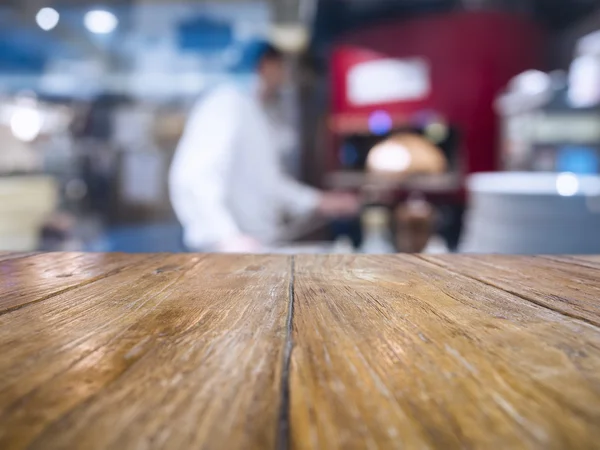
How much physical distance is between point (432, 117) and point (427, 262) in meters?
5.47

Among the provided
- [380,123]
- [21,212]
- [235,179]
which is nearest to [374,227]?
[235,179]

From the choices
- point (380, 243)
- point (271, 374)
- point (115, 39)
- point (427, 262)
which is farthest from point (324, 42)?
point (271, 374)

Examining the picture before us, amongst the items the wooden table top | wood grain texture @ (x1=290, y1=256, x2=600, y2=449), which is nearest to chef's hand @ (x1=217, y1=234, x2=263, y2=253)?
the wooden table top

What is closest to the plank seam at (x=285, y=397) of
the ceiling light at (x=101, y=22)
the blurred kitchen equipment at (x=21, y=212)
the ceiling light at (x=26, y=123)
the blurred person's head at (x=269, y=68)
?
the blurred person's head at (x=269, y=68)

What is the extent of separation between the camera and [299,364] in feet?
1.12

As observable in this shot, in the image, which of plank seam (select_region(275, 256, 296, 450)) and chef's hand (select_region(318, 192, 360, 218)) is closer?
plank seam (select_region(275, 256, 296, 450))

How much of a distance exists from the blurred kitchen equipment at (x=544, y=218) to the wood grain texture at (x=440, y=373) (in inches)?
49.4

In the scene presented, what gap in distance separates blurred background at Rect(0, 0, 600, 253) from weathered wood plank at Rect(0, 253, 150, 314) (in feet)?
6.27

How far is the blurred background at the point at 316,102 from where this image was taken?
441 cm

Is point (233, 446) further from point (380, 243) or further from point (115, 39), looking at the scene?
point (115, 39)

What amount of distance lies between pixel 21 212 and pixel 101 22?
316 centimetres

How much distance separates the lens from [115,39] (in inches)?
298

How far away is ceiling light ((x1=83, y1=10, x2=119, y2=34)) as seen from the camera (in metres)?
6.48

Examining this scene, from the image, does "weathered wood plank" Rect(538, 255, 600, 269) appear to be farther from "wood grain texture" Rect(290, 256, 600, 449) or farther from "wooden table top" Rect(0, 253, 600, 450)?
"wood grain texture" Rect(290, 256, 600, 449)
